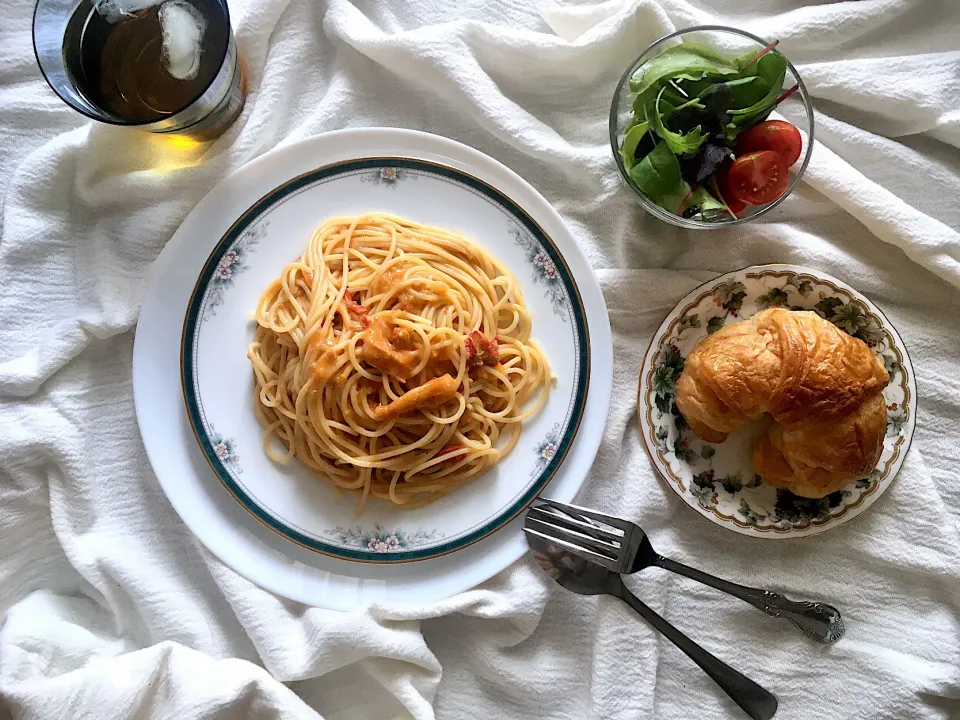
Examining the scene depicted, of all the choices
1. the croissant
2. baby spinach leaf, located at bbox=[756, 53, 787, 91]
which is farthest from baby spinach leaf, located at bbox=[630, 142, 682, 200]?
the croissant

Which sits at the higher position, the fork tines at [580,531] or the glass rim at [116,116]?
the glass rim at [116,116]

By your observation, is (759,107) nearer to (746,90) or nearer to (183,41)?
(746,90)

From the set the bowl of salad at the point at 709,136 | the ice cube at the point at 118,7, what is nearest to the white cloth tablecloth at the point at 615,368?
the bowl of salad at the point at 709,136

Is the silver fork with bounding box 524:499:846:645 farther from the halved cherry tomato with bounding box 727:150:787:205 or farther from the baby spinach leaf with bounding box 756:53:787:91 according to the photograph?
the baby spinach leaf with bounding box 756:53:787:91

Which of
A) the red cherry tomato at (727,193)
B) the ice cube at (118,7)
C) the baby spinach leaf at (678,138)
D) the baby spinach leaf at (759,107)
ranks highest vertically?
the ice cube at (118,7)

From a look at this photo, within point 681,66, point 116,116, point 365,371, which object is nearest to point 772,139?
point 681,66

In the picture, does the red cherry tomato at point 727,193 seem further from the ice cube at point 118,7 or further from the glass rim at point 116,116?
the ice cube at point 118,7

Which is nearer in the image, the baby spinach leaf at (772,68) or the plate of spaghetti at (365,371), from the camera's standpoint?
the baby spinach leaf at (772,68)
